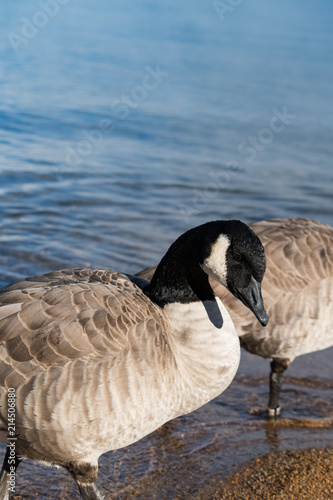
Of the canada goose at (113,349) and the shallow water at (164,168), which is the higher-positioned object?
the canada goose at (113,349)

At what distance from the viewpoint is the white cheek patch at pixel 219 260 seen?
3.94 metres

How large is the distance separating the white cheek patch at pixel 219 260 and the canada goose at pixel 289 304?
4.19 feet

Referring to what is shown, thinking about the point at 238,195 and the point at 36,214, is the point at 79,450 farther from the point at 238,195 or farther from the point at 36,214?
the point at 238,195

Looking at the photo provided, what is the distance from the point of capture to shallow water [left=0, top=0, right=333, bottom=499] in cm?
521

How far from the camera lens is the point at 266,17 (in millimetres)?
42000

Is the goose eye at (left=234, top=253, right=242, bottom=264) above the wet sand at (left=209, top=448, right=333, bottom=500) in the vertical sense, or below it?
above

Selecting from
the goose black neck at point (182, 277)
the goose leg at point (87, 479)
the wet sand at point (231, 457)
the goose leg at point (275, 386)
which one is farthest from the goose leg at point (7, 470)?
the goose leg at point (275, 386)

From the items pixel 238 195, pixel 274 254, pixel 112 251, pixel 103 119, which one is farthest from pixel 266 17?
pixel 274 254

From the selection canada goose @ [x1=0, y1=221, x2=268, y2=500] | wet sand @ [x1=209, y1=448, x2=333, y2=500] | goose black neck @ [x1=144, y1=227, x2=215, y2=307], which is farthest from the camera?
wet sand @ [x1=209, y1=448, x2=333, y2=500]

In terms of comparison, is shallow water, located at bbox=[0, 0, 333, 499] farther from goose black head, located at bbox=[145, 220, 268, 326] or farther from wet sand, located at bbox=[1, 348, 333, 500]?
goose black head, located at bbox=[145, 220, 268, 326]

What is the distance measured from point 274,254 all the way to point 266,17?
131 ft

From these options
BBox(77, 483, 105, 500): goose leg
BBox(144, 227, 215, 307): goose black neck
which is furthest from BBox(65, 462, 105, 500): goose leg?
BBox(144, 227, 215, 307): goose black neck

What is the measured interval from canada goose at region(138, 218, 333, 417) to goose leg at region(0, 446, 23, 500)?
2.07 metres

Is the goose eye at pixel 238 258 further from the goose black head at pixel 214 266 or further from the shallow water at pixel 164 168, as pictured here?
the shallow water at pixel 164 168
